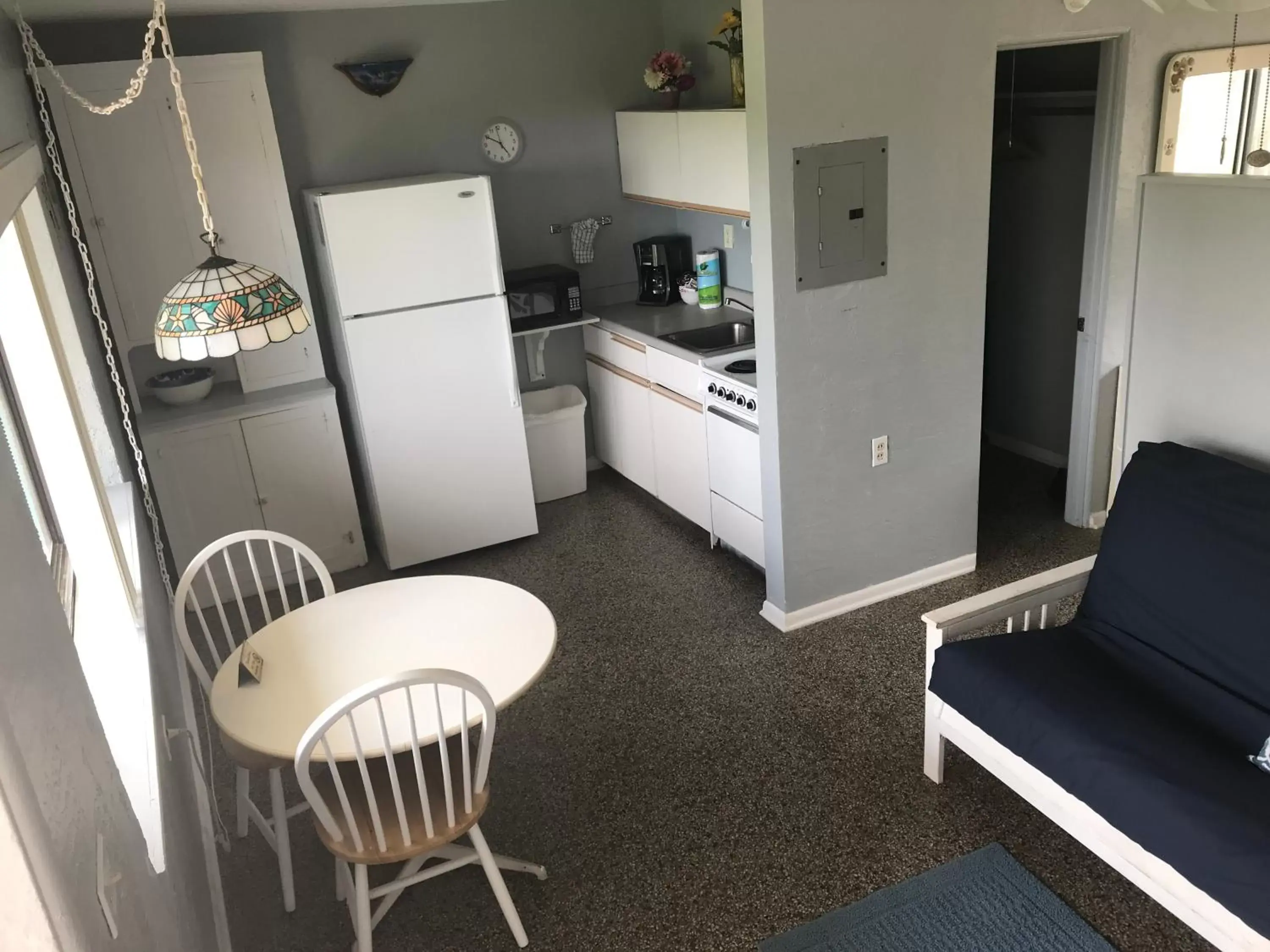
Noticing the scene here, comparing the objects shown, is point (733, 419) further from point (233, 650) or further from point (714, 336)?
point (233, 650)

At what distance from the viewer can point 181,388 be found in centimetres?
409

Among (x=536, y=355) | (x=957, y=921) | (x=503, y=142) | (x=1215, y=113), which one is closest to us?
(x=957, y=921)

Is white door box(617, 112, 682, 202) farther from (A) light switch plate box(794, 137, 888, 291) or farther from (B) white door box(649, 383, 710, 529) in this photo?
(A) light switch plate box(794, 137, 888, 291)

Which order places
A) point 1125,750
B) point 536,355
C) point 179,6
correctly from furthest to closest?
1. point 536,355
2. point 179,6
3. point 1125,750

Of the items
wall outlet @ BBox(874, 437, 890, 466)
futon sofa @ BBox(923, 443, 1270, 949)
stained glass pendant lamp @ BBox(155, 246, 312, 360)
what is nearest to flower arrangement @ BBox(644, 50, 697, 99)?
wall outlet @ BBox(874, 437, 890, 466)

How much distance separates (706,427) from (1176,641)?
198cm

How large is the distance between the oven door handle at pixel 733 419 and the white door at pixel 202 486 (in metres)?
1.95

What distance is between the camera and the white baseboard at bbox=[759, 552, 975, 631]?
145 inches

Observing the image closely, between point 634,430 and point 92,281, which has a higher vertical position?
point 92,281

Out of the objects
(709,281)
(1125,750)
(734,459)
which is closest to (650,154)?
(709,281)

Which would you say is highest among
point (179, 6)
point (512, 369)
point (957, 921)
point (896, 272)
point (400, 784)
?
point (179, 6)

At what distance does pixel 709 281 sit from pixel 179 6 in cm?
249

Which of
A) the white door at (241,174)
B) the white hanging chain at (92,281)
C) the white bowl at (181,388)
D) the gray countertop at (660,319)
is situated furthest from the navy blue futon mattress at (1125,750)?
the white bowl at (181,388)

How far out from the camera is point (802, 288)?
3275 mm
